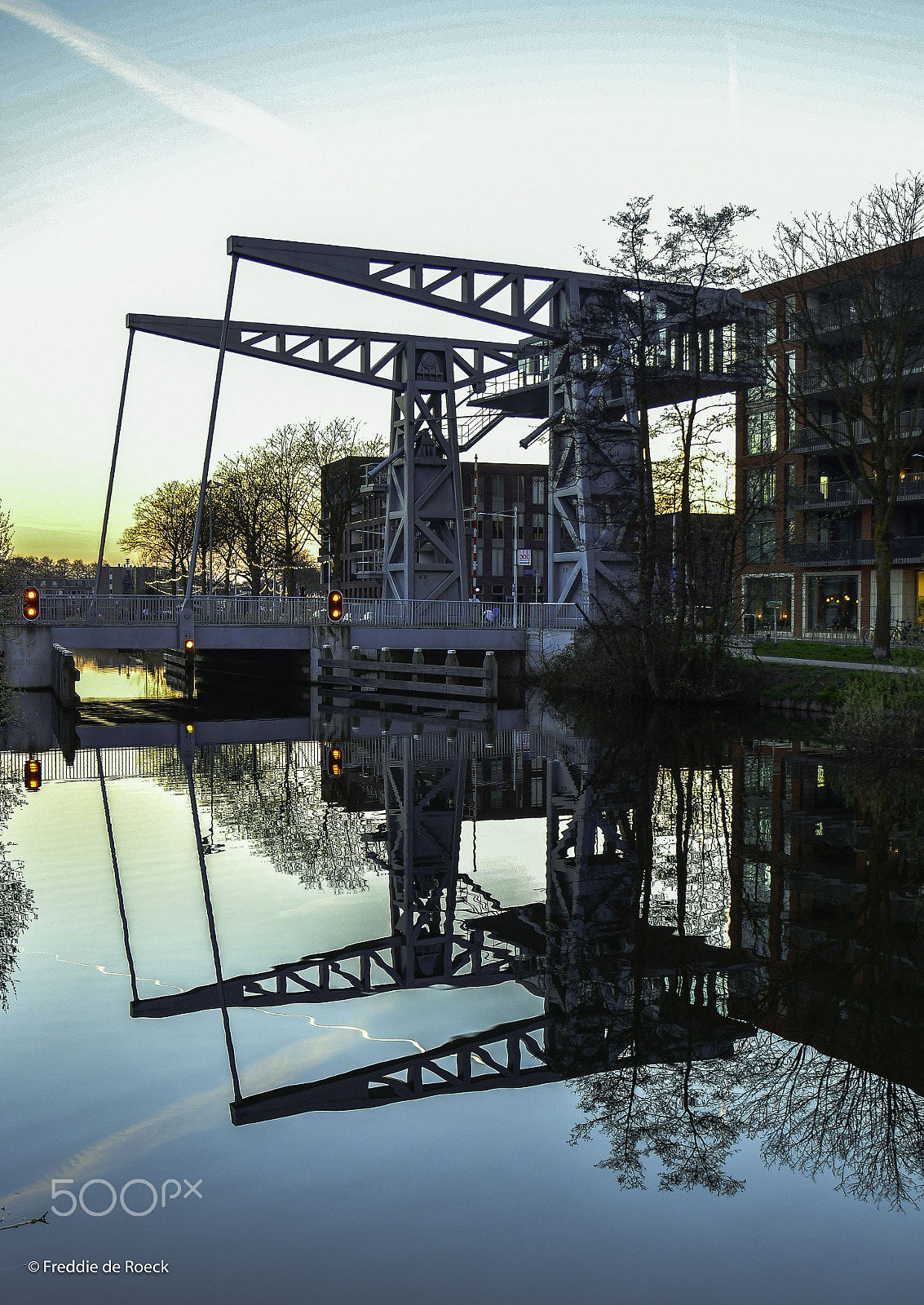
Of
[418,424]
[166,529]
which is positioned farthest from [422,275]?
[166,529]

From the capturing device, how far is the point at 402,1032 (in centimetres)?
622

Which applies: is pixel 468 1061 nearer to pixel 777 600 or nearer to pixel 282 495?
pixel 777 600

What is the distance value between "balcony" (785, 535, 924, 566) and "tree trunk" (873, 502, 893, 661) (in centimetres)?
1064

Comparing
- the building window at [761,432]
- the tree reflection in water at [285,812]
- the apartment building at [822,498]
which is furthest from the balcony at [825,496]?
the tree reflection in water at [285,812]

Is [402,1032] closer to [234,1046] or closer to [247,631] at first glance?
[234,1046]

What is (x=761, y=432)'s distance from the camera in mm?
45938

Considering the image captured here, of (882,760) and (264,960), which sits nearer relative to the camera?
(264,960)

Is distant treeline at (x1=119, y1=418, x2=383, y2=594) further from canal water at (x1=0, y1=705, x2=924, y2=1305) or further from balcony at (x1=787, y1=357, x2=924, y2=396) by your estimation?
canal water at (x1=0, y1=705, x2=924, y2=1305)

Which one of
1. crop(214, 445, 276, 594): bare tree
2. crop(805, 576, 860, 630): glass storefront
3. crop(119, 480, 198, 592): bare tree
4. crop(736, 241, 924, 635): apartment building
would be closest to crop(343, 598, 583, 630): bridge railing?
crop(736, 241, 924, 635): apartment building

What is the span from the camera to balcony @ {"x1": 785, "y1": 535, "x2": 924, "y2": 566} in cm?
4003

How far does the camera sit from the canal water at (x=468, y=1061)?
13.2 ft

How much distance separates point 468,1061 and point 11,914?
4392 mm

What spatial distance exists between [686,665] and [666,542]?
111 inches

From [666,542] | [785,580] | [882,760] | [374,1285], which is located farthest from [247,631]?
[374,1285]
